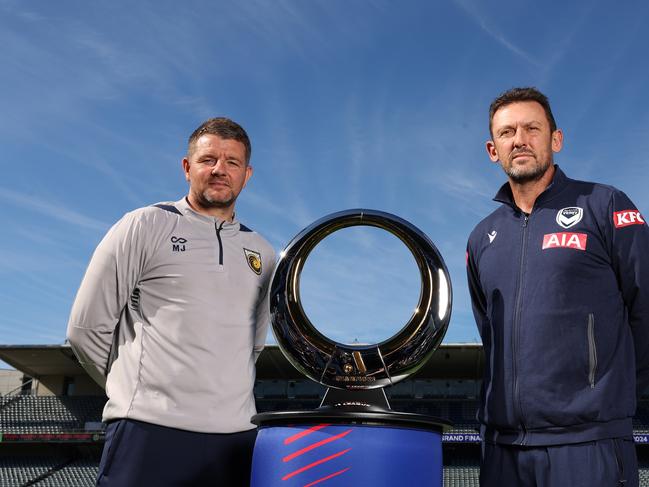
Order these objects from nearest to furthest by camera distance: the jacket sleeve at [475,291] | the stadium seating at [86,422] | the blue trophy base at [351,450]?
the blue trophy base at [351,450], the jacket sleeve at [475,291], the stadium seating at [86,422]

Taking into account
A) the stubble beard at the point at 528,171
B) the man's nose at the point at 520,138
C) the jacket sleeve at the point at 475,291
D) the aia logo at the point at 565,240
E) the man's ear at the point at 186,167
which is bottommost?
the jacket sleeve at the point at 475,291

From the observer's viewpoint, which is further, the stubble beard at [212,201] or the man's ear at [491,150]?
the man's ear at [491,150]

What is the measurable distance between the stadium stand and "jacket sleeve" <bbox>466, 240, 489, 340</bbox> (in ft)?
65.5

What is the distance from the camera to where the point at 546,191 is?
242cm

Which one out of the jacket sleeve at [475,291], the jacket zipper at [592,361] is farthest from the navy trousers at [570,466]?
the jacket sleeve at [475,291]

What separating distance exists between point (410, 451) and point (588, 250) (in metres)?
1.10

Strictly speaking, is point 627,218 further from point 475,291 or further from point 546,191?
point 475,291

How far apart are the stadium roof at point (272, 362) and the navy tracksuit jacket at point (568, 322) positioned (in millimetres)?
18674

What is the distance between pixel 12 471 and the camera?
24.8 metres

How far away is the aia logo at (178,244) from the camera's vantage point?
217 centimetres

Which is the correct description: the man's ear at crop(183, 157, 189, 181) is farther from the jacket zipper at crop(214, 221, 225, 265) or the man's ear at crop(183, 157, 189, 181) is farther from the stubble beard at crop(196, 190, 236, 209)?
the jacket zipper at crop(214, 221, 225, 265)

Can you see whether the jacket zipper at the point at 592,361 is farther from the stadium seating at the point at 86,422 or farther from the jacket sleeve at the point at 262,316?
the stadium seating at the point at 86,422

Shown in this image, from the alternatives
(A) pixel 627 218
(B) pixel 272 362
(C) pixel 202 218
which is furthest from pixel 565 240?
(B) pixel 272 362

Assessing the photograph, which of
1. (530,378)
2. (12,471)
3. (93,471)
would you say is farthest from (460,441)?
(530,378)
